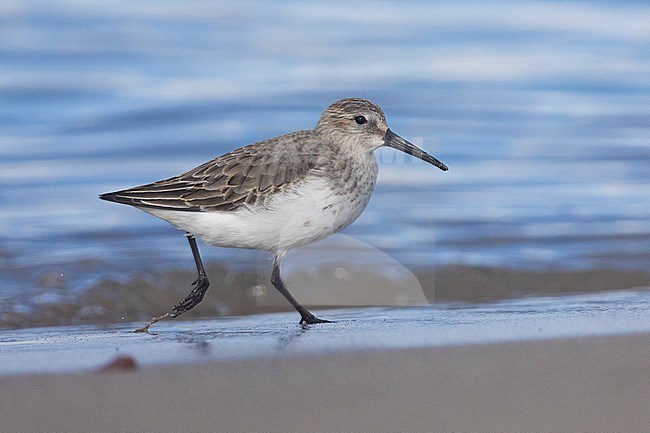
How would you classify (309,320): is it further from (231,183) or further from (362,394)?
(362,394)

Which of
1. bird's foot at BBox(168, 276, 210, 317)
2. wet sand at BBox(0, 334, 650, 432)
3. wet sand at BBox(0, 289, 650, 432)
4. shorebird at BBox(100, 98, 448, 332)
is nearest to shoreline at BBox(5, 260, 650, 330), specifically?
bird's foot at BBox(168, 276, 210, 317)

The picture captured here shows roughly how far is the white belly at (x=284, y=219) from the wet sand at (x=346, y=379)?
0.65m

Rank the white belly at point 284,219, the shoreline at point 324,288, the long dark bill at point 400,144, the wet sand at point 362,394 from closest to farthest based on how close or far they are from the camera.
Result: the wet sand at point 362,394 < the white belly at point 284,219 < the long dark bill at point 400,144 < the shoreline at point 324,288

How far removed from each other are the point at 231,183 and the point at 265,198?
202 millimetres

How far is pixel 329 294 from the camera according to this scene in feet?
23.3

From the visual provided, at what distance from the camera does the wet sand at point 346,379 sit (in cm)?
385

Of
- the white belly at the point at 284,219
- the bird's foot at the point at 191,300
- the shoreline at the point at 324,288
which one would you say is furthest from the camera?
the shoreline at the point at 324,288

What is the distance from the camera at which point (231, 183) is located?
19.5 feet

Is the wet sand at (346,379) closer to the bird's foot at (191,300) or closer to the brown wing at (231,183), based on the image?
the bird's foot at (191,300)

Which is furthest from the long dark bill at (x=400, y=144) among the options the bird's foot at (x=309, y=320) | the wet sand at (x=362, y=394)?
the wet sand at (x=362, y=394)

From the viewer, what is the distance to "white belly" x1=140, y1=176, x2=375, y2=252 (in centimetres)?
579

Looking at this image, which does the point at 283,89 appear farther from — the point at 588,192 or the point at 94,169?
the point at 588,192

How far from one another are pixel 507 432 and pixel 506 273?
3.72 meters

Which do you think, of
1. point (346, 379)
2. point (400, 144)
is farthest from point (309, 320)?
point (346, 379)
